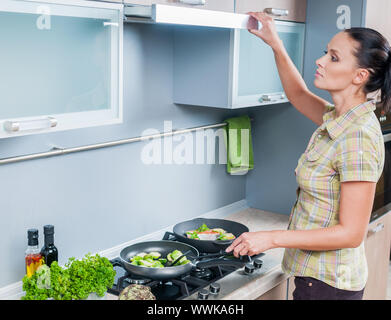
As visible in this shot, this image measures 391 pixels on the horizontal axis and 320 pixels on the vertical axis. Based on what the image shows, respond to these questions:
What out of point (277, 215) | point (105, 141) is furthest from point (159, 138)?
point (277, 215)

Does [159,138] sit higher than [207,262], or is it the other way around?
[159,138]

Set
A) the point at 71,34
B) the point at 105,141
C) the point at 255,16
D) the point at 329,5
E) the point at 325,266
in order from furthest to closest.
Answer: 1. the point at 329,5
2. the point at 105,141
3. the point at 255,16
4. the point at 325,266
5. the point at 71,34

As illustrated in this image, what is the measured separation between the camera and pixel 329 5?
2318 millimetres

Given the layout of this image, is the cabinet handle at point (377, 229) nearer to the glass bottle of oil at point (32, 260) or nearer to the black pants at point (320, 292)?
the black pants at point (320, 292)

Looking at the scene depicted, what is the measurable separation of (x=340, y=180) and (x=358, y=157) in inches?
3.4

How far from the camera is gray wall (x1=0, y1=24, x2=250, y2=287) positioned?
170 centimetres

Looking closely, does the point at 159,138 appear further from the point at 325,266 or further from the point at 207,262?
the point at 325,266

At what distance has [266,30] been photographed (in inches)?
73.2

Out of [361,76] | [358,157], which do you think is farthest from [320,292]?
[361,76]

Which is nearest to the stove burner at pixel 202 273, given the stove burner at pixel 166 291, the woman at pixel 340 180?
the stove burner at pixel 166 291

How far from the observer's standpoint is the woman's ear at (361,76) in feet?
5.10

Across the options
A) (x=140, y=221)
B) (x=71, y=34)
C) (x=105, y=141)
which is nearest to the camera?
(x=71, y=34)

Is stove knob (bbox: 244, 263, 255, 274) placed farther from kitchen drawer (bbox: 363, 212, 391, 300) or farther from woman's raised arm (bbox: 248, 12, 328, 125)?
kitchen drawer (bbox: 363, 212, 391, 300)
